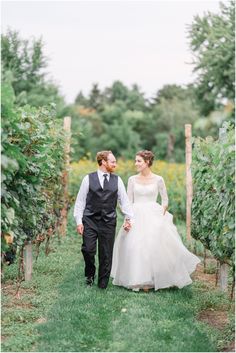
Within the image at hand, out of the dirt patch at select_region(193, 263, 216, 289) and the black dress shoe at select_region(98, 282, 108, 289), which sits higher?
the black dress shoe at select_region(98, 282, 108, 289)

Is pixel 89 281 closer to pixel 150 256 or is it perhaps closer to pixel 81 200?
pixel 150 256

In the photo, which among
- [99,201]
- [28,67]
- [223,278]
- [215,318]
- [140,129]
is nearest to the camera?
[215,318]

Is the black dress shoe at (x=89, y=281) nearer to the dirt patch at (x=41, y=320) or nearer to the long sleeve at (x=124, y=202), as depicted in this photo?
the long sleeve at (x=124, y=202)

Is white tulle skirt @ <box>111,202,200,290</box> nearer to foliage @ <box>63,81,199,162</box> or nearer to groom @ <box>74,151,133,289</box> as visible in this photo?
groom @ <box>74,151,133,289</box>

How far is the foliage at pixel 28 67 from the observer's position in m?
32.3

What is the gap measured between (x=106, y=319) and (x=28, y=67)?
93.3 ft

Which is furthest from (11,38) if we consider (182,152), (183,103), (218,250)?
(218,250)

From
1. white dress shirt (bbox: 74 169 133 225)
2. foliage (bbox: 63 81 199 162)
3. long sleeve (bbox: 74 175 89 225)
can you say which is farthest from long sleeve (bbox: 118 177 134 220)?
foliage (bbox: 63 81 199 162)

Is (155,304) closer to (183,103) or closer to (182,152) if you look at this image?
(182,152)

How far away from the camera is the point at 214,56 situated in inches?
1066

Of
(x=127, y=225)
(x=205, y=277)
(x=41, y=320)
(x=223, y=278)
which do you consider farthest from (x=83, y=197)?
(x=205, y=277)

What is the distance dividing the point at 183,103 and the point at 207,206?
44501 mm

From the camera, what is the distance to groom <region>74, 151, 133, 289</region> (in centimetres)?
809

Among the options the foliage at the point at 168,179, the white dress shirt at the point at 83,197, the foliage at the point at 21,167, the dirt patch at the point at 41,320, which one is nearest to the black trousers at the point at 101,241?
the white dress shirt at the point at 83,197
